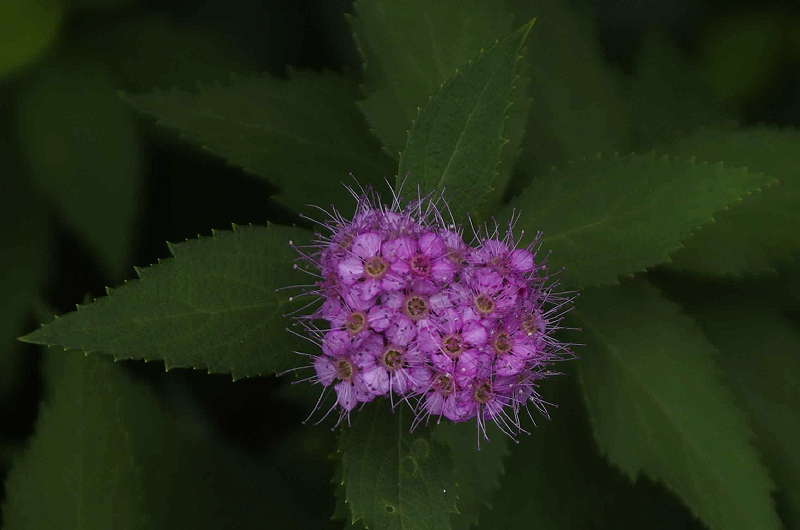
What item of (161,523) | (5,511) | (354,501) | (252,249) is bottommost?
(161,523)

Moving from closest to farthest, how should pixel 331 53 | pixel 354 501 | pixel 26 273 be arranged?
pixel 354 501
pixel 26 273
pixel 331 53

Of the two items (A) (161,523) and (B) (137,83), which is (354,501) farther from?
(B) (137,83)

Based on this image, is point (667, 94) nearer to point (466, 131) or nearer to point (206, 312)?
point (466, 131)

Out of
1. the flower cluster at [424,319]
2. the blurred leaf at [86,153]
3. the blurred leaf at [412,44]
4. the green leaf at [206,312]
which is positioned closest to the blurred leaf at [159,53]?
the blurred leaf at [86,153]

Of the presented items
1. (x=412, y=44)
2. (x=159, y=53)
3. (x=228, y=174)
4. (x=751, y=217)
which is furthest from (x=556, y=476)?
(x=159, y=53)

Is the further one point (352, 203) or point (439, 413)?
point (352, 203)

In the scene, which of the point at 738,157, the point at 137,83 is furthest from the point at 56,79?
the point at 738,157

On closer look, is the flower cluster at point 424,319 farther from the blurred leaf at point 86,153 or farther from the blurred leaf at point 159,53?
the blurred leaf at point 159,53

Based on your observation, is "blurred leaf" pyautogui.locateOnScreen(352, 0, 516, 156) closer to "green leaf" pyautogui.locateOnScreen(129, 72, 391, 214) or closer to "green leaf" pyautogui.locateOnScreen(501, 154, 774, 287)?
"green leaf" pyautogui.locateOnScreen(129, 72, 391, 214)
